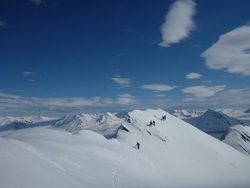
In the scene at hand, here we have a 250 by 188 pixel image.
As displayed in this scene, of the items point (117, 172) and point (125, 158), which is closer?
point (117, 172)

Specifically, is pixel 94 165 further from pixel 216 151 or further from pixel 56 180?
pixel 216 151

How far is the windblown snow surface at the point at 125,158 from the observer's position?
91.7ft

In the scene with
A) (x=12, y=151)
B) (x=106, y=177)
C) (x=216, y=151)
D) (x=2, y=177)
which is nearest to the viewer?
(x=2, y=177)

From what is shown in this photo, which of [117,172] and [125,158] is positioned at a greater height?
[125,158]

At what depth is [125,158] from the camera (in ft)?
179

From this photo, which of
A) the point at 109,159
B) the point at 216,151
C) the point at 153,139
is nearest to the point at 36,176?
the point at 109,159

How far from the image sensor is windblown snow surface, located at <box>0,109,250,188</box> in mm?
27953

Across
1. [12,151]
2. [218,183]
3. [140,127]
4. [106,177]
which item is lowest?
[218,183]

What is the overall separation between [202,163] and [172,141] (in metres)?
10.9

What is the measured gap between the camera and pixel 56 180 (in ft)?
87.8

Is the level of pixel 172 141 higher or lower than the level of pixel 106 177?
higher

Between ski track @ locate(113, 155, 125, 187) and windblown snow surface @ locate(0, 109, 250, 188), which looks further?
ski track @ locate(113, 155, 125, 187)

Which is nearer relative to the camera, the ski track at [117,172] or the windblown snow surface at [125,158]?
the windblown snow surface at [125,158]

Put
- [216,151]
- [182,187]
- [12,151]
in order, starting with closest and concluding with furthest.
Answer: [12,151], [182,187], [216,151]
